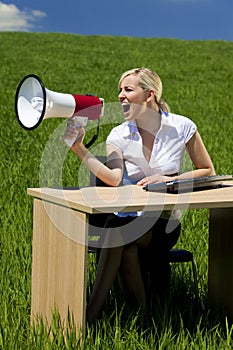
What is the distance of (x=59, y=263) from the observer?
3111 millimetres

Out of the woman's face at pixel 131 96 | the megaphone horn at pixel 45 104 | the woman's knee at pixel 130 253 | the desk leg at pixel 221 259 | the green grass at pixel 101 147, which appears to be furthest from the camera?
the desk leg at pixel 221 259

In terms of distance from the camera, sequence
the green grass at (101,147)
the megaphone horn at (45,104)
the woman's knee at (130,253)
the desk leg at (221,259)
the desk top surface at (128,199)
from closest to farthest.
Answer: the desk top surface at (128,199), the megaphone horn at (45,104), the green grass at (101,147), the woman's knee at (130,253), the desk leg at (221,259)

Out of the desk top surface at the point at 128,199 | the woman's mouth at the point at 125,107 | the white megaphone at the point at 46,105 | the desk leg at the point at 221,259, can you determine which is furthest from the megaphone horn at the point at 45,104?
the desk leg at the point at 221,259

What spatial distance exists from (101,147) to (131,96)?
4.58ft

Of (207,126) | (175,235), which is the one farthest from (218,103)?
(175,235)

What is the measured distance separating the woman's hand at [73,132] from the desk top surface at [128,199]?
0.24 metres

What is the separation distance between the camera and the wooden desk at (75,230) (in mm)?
2896

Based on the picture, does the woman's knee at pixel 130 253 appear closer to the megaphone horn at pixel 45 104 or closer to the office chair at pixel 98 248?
the office chair at pixel 98 248

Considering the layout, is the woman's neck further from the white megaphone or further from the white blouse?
the white megaphone

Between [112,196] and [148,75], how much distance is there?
703mm

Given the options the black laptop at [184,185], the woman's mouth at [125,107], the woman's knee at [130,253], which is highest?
the woman's mouth at [125,107]

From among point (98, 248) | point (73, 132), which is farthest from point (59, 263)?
point (73, 132)

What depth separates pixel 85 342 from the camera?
2.94m

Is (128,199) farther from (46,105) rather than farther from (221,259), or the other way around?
(221,259)
